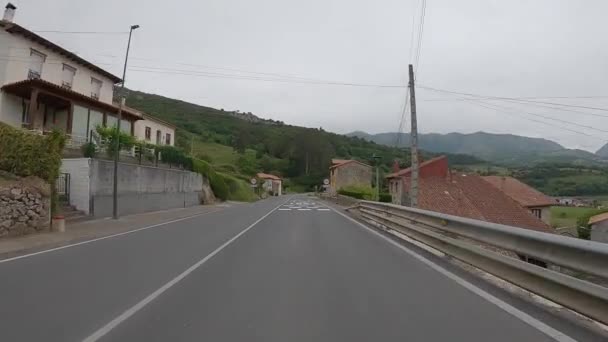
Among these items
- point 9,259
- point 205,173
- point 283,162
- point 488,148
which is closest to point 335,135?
point 283,162

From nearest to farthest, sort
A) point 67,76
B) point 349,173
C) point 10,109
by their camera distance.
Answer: point 10,109
point 67,76
point 349,173

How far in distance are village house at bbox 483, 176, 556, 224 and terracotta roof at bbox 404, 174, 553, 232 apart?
353 centimetres

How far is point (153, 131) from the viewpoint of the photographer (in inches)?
2162

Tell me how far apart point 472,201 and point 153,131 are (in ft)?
109

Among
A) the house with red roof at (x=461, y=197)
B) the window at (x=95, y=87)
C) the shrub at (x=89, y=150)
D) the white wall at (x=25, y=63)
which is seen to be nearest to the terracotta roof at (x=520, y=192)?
the house with red roof at (x=461, y=197)

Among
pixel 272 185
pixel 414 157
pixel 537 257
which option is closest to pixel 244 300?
pixel 537 257

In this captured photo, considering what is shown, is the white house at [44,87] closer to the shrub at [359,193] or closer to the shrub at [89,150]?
the shrub at [89,150]

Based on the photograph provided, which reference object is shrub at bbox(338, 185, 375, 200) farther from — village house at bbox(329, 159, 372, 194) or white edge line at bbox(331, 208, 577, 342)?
white edge line at bbox(331, 208, 577, 342)

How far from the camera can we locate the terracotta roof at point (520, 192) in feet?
190

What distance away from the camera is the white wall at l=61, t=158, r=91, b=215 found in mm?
24828

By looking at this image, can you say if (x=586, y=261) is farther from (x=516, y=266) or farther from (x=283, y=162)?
(x=283, y=162)

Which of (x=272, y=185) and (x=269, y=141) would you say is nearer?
(x=272, y=185)

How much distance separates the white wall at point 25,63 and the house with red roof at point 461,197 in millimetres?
29740

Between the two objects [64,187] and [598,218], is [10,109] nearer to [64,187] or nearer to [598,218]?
[64,187]
